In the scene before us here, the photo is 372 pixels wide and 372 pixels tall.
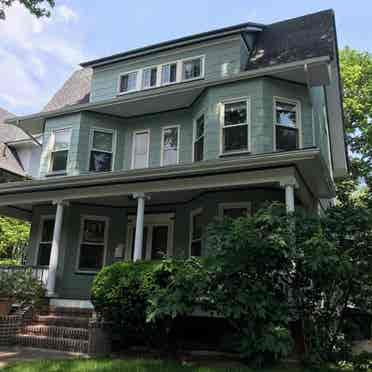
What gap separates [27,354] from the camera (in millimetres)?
6871

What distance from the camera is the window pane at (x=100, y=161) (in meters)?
12.0

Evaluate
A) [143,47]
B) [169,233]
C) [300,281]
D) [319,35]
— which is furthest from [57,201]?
[319,35]

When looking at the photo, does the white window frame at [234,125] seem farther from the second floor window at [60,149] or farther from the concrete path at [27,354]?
the concrete path at [27,354]

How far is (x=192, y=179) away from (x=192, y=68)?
4.88 meters

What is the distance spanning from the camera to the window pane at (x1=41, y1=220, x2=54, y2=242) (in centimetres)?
1188

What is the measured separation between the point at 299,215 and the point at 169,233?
534 centimetres

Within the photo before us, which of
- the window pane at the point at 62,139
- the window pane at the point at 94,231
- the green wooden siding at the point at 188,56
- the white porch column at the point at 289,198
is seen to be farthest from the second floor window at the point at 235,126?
the window pane at the point at 62,139

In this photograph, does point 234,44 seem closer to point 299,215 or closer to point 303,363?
point 299,215

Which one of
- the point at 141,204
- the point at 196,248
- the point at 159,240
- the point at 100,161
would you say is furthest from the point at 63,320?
the point at 100,161

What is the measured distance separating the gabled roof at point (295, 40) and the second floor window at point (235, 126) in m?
1.73

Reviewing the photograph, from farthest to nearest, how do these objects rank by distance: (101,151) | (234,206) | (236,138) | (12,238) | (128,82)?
(12,238)
(128,82)
(101,151)
(236,138)
(234,206)

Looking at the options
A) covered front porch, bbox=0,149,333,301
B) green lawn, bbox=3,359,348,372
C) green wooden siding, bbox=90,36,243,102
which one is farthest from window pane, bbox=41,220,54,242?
green lawn, bbox=3,359,348,372

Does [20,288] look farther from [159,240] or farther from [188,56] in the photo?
[188,56]

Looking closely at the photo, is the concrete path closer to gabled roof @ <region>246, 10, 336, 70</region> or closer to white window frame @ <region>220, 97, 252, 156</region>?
white window frame @ <region>220, 97, 252, 156</region>
